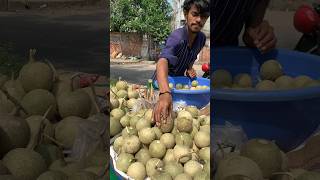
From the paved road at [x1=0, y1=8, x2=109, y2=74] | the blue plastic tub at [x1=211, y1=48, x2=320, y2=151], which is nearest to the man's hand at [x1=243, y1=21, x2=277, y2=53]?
the blue plastic tub at [x1=211, y1=48, x2=320, y2=151]

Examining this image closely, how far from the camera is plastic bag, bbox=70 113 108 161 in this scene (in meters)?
1.25

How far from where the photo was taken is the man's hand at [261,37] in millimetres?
1592

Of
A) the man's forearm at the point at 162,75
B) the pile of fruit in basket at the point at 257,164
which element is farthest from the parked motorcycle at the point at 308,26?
the pile of fruit in basket at the point at 257,164

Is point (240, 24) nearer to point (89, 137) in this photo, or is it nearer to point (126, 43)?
point (126, 43)

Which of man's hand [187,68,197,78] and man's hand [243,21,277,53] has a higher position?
man's hand [243,21,277,53]

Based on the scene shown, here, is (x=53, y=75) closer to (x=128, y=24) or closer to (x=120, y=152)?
(x=128, y=24)

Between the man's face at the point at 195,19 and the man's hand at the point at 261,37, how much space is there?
0.18 m

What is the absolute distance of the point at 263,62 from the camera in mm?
1633

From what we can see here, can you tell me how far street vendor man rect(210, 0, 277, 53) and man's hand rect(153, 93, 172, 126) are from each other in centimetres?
22

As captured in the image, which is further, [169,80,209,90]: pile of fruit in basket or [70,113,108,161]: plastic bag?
[169,80,209,90]: pile of fruit in basket

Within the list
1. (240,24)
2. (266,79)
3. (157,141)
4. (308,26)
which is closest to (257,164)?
(266,79)

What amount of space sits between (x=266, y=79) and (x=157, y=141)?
52cm

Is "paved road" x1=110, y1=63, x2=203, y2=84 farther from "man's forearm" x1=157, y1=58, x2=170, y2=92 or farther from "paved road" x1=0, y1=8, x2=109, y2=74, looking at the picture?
"paved road" x1=0, y1=8, x2=109, y2=74

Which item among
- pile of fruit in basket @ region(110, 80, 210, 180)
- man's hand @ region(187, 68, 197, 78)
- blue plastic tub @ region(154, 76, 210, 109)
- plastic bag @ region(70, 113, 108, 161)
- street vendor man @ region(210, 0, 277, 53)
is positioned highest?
street vendor man @ region(210, 0, 277, 53)
